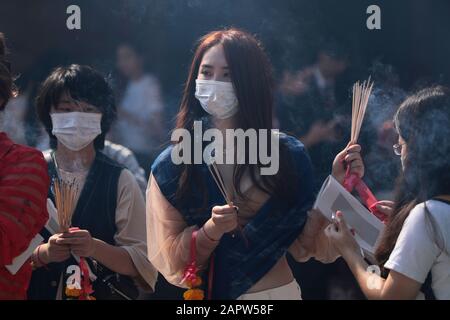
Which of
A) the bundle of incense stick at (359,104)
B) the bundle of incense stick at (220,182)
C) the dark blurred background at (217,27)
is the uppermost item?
the dark blurred background at (217,27)

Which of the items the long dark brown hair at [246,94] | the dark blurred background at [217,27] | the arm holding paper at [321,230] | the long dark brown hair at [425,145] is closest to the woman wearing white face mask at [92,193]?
the dark blurred background at [217,27]

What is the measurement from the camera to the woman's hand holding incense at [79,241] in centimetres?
276

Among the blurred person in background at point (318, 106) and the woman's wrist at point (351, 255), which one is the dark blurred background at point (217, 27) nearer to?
the blurred person in background at point (318, 106)

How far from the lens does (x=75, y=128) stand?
2895mm

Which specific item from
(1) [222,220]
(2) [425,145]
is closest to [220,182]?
(1) [222,220]

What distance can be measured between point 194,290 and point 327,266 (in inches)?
25.2

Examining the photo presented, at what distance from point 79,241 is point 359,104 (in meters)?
1.13

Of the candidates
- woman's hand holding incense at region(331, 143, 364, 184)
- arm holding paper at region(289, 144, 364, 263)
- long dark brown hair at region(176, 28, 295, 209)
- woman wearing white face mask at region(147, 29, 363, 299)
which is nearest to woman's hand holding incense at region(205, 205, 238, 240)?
woman wearing white face mask at region(147, 29, 363, 299)

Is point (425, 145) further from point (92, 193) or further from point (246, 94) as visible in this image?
point (92, 193)

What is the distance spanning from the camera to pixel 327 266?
10.1 ft

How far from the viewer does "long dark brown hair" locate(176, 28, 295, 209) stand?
2.71 meters

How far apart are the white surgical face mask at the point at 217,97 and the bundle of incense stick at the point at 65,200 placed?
58 centimetres
